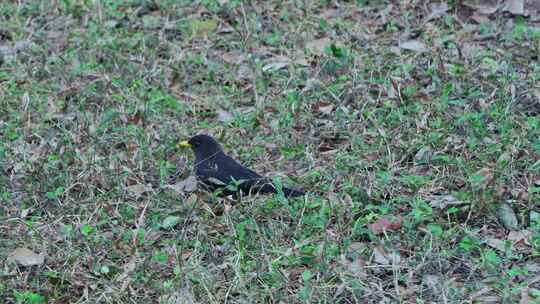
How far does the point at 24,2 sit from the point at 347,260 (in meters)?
5.13

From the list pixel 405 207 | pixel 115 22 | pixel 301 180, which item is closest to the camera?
pixel 405 207

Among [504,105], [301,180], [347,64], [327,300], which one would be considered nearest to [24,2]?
[347,64]

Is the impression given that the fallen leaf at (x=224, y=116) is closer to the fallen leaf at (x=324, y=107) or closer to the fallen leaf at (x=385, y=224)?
the fallen leaf at (x=324, y=107)

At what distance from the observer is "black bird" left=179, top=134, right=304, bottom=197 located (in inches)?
234

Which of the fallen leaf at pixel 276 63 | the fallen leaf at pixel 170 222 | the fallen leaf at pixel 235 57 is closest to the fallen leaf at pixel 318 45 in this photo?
the fallen leaf at pixel 276 63

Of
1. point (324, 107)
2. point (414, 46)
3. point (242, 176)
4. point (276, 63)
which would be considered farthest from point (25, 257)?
point (414, 46)

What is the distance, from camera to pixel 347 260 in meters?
5.19

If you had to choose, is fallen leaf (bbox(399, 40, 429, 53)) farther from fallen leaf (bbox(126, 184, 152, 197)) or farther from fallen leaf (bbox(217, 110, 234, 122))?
fallen leaf (bbox(126, 184, 152, 197))

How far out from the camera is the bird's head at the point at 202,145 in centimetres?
645

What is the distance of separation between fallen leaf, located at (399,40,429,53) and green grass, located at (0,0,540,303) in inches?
1.7

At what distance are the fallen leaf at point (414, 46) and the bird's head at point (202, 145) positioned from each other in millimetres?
2033

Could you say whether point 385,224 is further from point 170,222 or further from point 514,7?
point 514,7

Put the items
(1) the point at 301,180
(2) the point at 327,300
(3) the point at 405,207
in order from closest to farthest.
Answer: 1. (2) the point at 327,300
2. (3) the point at 405,207
3. (1) the point at 301,180

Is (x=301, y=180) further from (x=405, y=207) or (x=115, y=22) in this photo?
(x=115, y=22)
